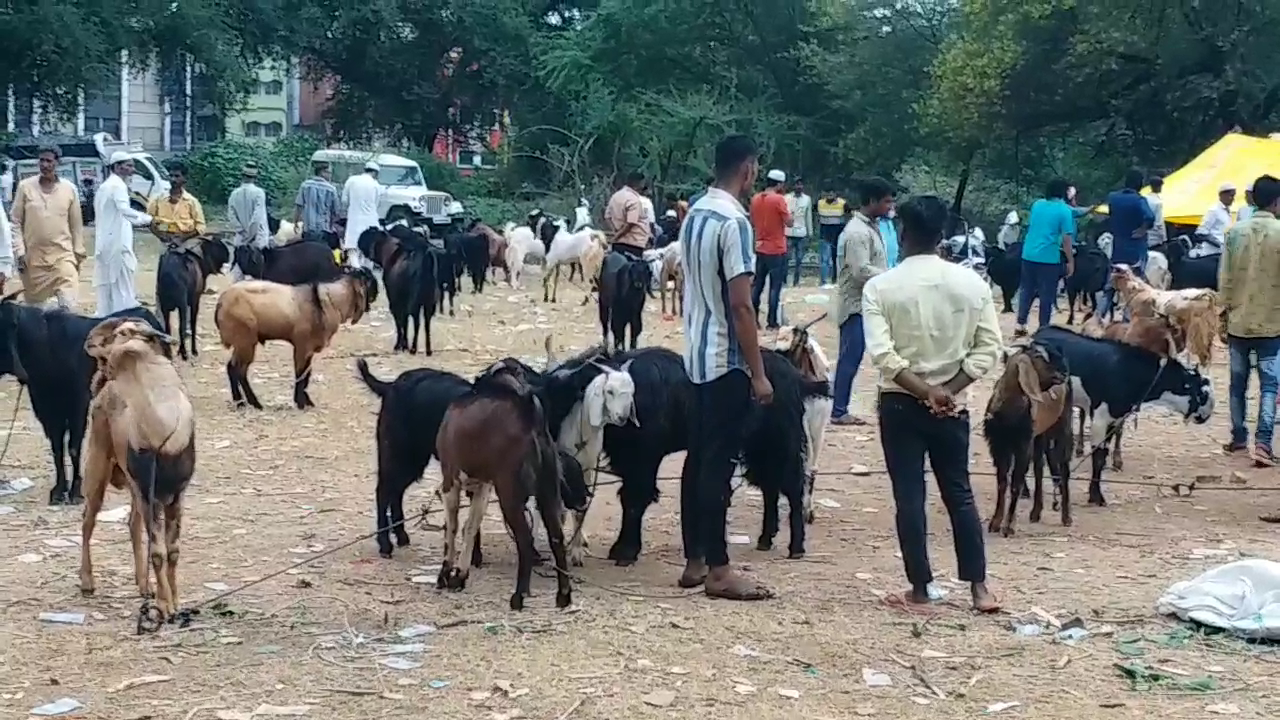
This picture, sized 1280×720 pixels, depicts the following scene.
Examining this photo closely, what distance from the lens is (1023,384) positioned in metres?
8.16

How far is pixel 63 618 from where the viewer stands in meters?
6.57

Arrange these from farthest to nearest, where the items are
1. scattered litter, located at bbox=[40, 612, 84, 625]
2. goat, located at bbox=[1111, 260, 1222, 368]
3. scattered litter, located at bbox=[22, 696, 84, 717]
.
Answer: goat, located at bbox=[1111, 260, 1222, 368] → scattered litter, located at bbox=[40, 612, 84, 625] → scattered litter, located at bbox=[22, 696, 84, 717]

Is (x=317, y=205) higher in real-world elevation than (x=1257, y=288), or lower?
higher

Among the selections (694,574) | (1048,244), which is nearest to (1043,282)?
(1048,244)

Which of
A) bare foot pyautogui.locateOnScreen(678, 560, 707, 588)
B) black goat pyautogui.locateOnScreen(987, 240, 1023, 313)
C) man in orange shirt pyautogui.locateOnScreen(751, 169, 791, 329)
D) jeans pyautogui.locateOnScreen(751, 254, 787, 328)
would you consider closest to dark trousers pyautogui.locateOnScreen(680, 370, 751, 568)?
bare foot pyautogui.locateOnScreen(678, 560, 707, 588)

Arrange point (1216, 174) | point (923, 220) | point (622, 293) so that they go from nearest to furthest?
point (923, 220) → point (622, 293) → point (1216, 174)

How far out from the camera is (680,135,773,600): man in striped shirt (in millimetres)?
6613

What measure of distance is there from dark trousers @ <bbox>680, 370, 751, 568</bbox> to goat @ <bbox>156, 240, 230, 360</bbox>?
8.53m

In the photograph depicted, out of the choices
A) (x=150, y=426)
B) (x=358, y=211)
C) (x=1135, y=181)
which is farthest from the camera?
(x=358, y=211)

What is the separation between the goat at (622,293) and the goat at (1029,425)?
22.5ft

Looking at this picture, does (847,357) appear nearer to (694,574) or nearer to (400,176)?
(694,574)

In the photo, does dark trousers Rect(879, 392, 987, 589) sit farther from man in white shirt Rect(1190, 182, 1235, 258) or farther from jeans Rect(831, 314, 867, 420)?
man in white shirt Rect(1190, 182, 1235, 258)

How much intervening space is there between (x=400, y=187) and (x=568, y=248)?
41.8 feet

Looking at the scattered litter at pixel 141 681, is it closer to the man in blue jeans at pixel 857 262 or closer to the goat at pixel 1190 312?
the man in blue jeans at pixel 857 262
